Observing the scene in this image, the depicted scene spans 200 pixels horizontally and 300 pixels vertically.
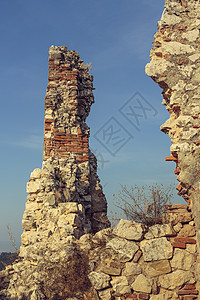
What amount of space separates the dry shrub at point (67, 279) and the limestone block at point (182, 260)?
3.70 ft

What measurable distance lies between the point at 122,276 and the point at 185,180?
1.48 meters

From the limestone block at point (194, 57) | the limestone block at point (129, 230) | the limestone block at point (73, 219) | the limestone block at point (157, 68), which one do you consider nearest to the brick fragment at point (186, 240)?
the limestone block at point (129, 230)

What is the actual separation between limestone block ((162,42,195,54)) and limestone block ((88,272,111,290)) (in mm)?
3277

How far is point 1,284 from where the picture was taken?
173 inches

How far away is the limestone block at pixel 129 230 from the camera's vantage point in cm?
396

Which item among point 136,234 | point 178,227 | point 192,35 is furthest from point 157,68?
point 136,234

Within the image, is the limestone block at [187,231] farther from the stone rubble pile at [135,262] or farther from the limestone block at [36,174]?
the limestone block at [36,174]

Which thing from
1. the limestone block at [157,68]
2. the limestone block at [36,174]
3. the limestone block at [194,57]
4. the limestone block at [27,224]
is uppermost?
the limestone block at [194,57]

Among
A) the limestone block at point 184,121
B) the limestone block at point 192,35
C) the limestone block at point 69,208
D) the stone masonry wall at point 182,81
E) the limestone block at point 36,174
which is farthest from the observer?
the limestone block at point 36,174

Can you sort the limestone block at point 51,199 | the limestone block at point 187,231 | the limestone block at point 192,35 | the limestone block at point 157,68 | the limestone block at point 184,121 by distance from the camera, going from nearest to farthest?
the limestone block at point 187,231 → the limestone block at point 184,121 → the limestone block at point 157,68 → the limestone block at point 192,35 → the limestone block at point 51,199

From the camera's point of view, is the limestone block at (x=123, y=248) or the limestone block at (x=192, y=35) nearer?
the limestone block at (x=123, y=248)

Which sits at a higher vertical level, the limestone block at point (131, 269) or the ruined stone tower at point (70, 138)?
the ruined stone tower at point (70, 138)

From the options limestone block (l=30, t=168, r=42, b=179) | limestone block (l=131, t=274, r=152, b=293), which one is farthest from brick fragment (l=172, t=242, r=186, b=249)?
limestone block (l=30, t=168, r=42, b=179)

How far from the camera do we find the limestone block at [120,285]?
3.69 metres
